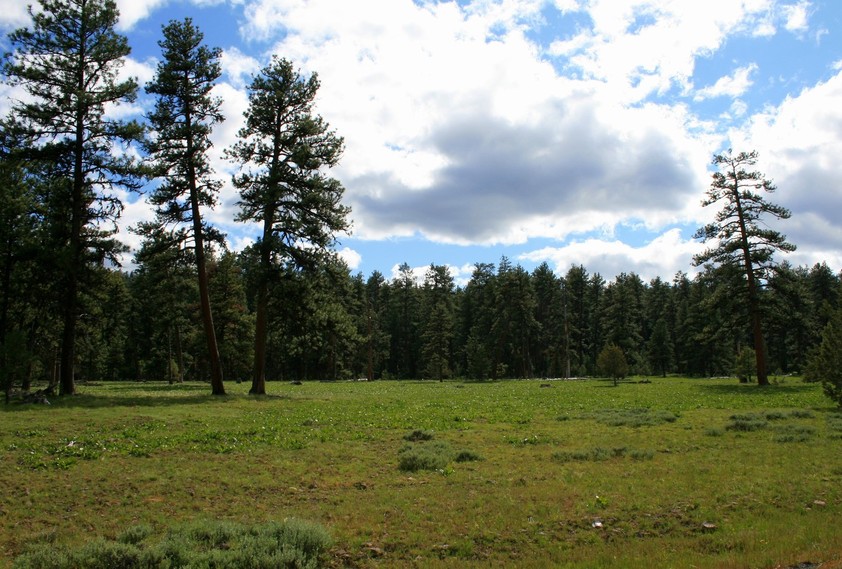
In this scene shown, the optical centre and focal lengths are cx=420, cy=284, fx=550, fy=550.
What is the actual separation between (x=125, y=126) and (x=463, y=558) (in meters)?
23.7

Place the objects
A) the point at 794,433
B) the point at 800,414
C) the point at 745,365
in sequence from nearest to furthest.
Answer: the point at 794,433
the point at 800,414
the point at 745,365

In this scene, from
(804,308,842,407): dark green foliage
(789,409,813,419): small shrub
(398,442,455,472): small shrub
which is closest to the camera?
(398,442,455,472): small shrub

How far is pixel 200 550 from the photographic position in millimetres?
7312

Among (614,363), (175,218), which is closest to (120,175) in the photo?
(175,218)

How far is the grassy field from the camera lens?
809 cm

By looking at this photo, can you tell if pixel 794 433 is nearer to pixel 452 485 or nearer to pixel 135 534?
pixel 452 485

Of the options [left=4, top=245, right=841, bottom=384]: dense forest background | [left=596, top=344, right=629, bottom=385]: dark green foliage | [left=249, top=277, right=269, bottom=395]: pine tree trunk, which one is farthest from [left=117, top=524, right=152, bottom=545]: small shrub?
[left=596, top=344, right=629, bottom=385]: dark green foliage

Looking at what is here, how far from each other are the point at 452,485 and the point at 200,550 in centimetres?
523

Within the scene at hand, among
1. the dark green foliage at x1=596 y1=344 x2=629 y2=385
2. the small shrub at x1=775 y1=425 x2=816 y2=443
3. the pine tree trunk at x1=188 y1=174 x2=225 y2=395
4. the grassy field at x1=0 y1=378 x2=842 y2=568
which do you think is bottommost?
the grassy field at x1=0 y1=378 x2=842 y2=568

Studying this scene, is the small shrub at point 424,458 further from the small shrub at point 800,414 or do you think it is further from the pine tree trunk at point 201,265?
the pine tree trunk at point 201,265

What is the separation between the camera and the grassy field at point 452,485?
809 centimetres

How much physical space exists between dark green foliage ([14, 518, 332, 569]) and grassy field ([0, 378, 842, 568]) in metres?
0.45

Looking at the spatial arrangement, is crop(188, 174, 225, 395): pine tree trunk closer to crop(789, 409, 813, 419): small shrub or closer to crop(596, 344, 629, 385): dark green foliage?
crop(789, 409, 813, 419): small shrub

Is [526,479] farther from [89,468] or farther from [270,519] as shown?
[89,468]
